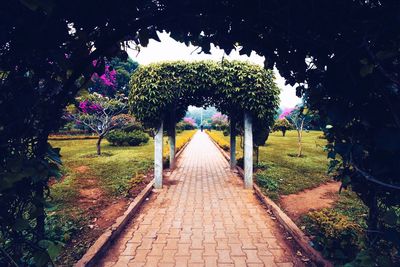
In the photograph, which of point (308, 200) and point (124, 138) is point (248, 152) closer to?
point (308, 200)

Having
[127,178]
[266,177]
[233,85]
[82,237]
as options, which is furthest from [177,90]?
[82,237]

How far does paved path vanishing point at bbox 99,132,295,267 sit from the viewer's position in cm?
395

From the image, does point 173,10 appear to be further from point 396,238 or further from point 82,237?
point 82,237

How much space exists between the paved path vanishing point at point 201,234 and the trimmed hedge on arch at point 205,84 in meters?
2.48

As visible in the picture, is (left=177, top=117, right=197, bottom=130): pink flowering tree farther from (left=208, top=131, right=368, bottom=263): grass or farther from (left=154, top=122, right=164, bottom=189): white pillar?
(left=154, top=122, right=164, bottom=189): white pillar

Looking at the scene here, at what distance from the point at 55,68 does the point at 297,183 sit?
7.71 metres

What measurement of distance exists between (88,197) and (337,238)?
5630 mm

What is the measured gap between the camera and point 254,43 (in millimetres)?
2188

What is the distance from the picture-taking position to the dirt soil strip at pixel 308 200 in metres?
5.92

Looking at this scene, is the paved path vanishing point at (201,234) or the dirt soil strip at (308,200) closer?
the paved path vanishing point at (201,234)

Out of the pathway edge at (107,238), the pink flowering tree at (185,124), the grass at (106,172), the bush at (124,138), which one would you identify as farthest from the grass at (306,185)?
the pink flowering tree at (185,124)

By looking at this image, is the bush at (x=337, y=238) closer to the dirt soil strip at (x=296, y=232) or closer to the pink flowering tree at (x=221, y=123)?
the dirt soil strip at (x=296, y=232)

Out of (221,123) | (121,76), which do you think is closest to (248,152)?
(121,76)

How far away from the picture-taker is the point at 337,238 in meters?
3.70
